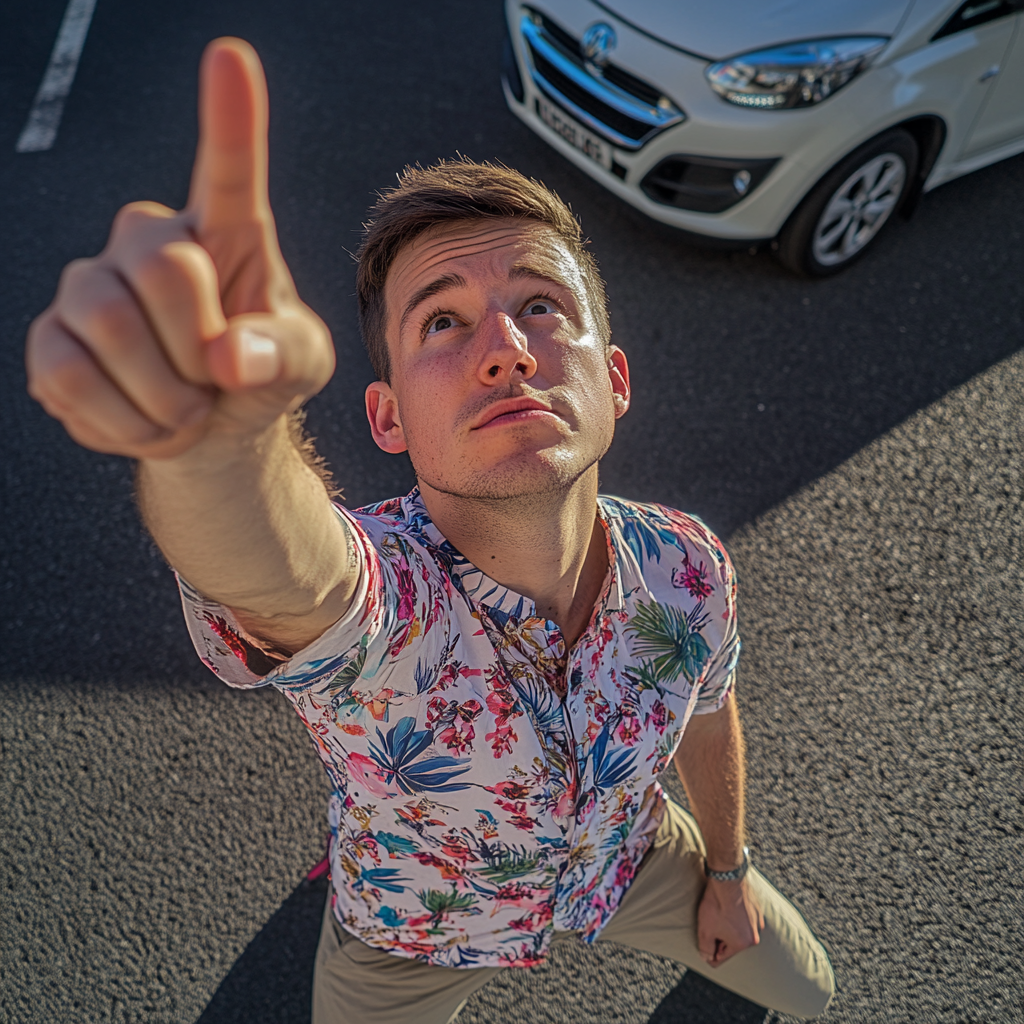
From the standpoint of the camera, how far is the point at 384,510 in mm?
1732

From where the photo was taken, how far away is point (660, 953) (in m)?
2.19

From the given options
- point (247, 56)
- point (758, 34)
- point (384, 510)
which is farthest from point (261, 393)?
point (758, 34)

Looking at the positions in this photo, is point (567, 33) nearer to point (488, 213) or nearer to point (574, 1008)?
point (488, 213)

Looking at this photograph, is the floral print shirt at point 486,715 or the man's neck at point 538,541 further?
the man's neck at point 538,541

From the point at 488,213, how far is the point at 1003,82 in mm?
3412

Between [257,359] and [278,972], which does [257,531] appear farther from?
[278,972]

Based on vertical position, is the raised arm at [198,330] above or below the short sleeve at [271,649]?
above

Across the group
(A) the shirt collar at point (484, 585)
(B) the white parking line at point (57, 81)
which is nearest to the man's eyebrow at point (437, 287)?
(A) the shirt collar at point (484, 585)

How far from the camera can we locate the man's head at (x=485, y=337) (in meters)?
1.37

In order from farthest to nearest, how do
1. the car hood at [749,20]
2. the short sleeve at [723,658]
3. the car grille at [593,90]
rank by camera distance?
the car grille at [593,90] → the car hood at [749,20] → the short sleeve at [723,658]

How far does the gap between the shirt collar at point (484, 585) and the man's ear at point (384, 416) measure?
150 mm

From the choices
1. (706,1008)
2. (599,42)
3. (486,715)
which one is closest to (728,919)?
(706,1008)

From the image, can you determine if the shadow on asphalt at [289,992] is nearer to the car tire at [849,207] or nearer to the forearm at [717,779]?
the forearm at [717,779]

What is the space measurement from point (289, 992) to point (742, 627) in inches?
77.7
